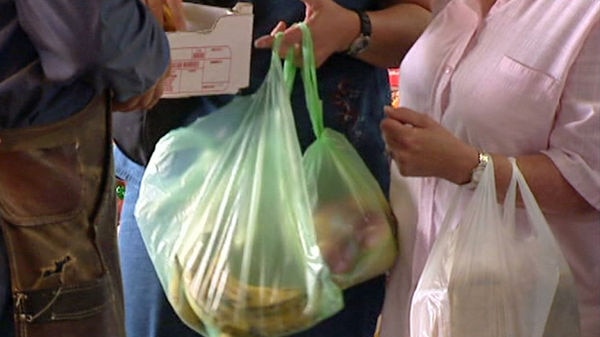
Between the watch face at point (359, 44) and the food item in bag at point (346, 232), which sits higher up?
the watch face at point (359, 44)

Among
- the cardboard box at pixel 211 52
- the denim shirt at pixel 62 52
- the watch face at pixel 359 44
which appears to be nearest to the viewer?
the denim shirt at pixel 62 52

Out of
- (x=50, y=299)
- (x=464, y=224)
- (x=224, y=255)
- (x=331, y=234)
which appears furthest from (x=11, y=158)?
(x=464, y=224)

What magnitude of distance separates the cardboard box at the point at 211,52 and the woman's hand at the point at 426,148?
206 millimetres

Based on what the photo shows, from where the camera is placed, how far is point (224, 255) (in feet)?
4.10

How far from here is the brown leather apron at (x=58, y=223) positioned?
3.23 ft

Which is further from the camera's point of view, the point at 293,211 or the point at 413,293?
the point at 413,293

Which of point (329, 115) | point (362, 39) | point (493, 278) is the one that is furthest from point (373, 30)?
point (493, 278)

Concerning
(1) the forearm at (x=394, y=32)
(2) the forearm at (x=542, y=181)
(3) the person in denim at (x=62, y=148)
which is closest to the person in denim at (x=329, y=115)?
(1) the forearm at (x=394, y=32)

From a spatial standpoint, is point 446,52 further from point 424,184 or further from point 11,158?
point 11,158

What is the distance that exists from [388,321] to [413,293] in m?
0.09

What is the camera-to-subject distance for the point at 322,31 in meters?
1.32

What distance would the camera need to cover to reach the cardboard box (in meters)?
1.23

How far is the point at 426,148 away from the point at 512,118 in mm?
114

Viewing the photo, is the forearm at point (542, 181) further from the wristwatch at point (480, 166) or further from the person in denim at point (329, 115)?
the person in denim at point (329, 115)
